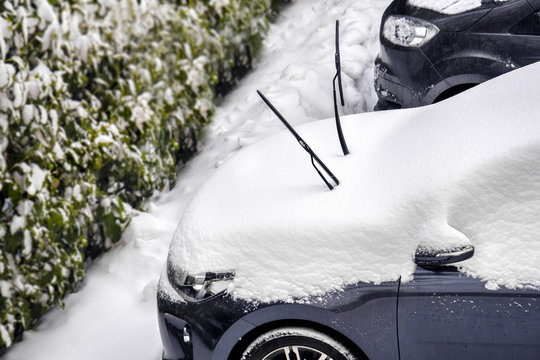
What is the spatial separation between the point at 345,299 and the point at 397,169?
608mm

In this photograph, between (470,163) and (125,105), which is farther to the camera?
(125,105)

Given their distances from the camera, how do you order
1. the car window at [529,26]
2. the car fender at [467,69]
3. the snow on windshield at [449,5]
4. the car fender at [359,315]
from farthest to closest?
the snow on windshield at [449,5] → the car fender at [467,69] → the car window at [529,26] → the car fender at [359,315]

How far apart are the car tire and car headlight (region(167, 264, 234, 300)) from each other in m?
0.27

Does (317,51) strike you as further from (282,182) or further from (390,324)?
(390,324)

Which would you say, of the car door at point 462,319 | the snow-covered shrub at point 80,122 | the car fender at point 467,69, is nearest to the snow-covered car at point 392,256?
the car door at point 462,319

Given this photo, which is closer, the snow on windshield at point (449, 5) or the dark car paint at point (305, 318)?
the dark car paint at point (305, 318)

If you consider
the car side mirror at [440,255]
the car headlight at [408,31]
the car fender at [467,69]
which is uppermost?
the car headlight at [408,31]

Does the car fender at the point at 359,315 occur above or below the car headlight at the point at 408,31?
below

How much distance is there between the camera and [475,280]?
7.64 ft

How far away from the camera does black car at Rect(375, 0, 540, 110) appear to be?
12.6 feet

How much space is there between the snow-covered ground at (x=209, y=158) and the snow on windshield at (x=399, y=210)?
139 centimetres

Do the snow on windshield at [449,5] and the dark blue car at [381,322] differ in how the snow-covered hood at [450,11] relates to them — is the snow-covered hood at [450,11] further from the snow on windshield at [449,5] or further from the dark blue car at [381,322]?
the dark blue car at [381,322]

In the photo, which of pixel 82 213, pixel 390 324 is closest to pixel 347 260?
pixel 390 324

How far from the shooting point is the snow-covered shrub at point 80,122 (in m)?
3.86
